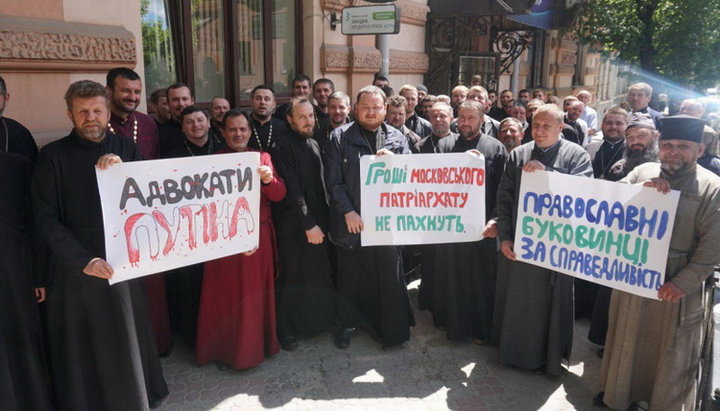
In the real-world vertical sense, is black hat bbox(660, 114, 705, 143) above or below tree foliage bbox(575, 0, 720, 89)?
below

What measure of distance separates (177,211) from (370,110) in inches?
57.8

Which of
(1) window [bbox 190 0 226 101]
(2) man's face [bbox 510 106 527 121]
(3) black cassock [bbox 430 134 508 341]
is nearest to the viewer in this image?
(3) black cassock [bbox 430 134 508 341]

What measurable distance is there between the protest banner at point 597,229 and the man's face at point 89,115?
2.48 m

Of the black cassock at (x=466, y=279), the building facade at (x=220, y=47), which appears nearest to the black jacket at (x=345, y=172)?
the black cassock at (x=466, y=279)

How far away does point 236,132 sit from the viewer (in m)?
3.61

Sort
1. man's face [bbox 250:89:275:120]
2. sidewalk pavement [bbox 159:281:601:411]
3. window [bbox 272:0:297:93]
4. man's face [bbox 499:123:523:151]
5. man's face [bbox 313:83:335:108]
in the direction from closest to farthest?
1. sidewalk pavement [bbox 159:281:601:411]
2. man's face [bbox 250:89:275:120]
3. man's face [bbox 499:123:523:151]
4. man's face [bbox 313:83:335:108]
5. window [bbox 272:0:297:93]

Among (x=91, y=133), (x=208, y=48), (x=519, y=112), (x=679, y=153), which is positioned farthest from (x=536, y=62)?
(x=91, y=133)

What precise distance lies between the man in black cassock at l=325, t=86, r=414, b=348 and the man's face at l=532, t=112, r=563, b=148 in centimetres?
96

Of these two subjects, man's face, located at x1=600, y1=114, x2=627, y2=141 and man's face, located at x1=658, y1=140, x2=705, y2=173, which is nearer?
man's face, located at x1=658, y1=140, x2=705, y2=173

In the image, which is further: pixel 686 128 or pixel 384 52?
pixel 384 52

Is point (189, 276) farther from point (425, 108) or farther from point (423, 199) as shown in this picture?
point (425, 108)

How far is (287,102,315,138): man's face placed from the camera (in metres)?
3.80

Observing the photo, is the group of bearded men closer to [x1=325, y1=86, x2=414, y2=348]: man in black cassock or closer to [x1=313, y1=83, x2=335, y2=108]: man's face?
[x1=325, y1=86, x2=414, y2=348]: man in black cassock

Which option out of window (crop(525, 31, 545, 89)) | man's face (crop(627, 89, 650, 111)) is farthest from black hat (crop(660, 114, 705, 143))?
window (crop(525, 31, 545, 89))
